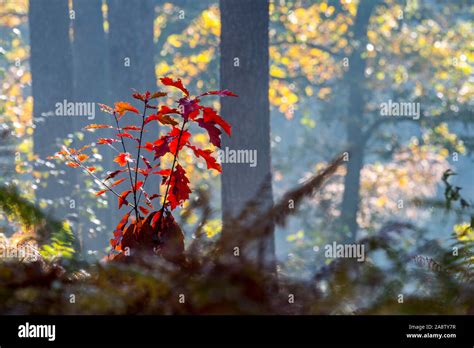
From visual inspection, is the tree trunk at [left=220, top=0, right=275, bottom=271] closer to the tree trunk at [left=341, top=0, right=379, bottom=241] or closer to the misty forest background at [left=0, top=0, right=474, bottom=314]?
the misty forest background at [left=0, top=0, right=474, bottom=314]

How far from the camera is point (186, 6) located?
78.6ft

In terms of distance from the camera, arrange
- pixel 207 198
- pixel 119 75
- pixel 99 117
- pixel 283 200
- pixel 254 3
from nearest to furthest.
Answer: pixel 283 200
pixel 207 198
pixel 254 3
pixel 119 75
pixel 99 117

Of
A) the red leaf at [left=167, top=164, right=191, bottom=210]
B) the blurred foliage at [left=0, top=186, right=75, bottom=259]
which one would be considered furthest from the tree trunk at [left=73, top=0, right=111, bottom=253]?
the blurred foliage at [left=0, top=186, right=75, bottom=259]

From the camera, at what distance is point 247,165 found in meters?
9.93

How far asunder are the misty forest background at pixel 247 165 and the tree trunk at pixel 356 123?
5 centimetres

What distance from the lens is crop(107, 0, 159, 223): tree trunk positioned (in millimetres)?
16609

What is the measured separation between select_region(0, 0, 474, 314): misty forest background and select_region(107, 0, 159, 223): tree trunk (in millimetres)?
39

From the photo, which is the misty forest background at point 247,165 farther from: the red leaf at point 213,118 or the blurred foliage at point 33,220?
the red leaf at point 213,118

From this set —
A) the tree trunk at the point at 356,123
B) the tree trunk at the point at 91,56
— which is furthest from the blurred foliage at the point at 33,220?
the tree trunk at the point at 356,123

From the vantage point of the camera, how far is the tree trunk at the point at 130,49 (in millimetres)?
16609

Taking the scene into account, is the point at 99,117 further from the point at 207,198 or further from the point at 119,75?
the point at 207,198
